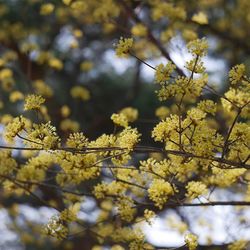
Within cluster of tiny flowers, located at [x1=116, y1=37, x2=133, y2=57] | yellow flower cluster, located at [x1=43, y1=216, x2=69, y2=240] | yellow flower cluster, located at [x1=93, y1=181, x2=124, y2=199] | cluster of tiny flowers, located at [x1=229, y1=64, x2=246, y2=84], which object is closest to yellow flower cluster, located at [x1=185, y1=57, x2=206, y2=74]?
cluster of tiny flowers, located at [x1=229, y1=64, x2=246, y2=84]

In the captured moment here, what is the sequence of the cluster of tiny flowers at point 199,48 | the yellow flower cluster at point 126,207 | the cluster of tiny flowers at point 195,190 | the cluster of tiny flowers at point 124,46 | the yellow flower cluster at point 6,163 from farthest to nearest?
the yellow flower cluster at point 6,163 → the yellow flower cluster at point 126,207 → the cluster of tiny flowers at point 195,190 → the cluster of tiny flowers at point 124,46 → the cluster of tiny flowers at point 199,48

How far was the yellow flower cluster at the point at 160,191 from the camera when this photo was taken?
2.35 meters

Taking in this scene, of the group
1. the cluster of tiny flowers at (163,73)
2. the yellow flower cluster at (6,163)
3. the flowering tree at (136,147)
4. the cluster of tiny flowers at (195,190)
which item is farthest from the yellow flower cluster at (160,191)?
the yellow flower cluster at (6,163)

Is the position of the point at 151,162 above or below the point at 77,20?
below

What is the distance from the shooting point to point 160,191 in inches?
92.6

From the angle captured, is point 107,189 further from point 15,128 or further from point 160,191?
point 15,128

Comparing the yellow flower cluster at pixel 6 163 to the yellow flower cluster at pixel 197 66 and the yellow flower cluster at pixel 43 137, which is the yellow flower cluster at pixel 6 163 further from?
the yellow flower cluster at pixel 197 66

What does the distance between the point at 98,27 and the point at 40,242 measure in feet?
8.59

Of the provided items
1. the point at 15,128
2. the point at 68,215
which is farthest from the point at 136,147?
the point at 68,215

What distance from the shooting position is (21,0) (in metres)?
5.45

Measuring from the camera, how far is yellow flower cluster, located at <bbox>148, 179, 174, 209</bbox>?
2.35 meters

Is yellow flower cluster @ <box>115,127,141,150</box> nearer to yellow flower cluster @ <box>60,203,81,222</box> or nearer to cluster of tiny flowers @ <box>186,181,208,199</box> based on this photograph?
cluster of tiny flowers @ <box>186,181,208,199</box>

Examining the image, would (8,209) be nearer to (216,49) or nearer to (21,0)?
(21,0)

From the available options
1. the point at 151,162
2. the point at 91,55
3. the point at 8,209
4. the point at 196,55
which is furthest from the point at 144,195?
the point at 91,55
